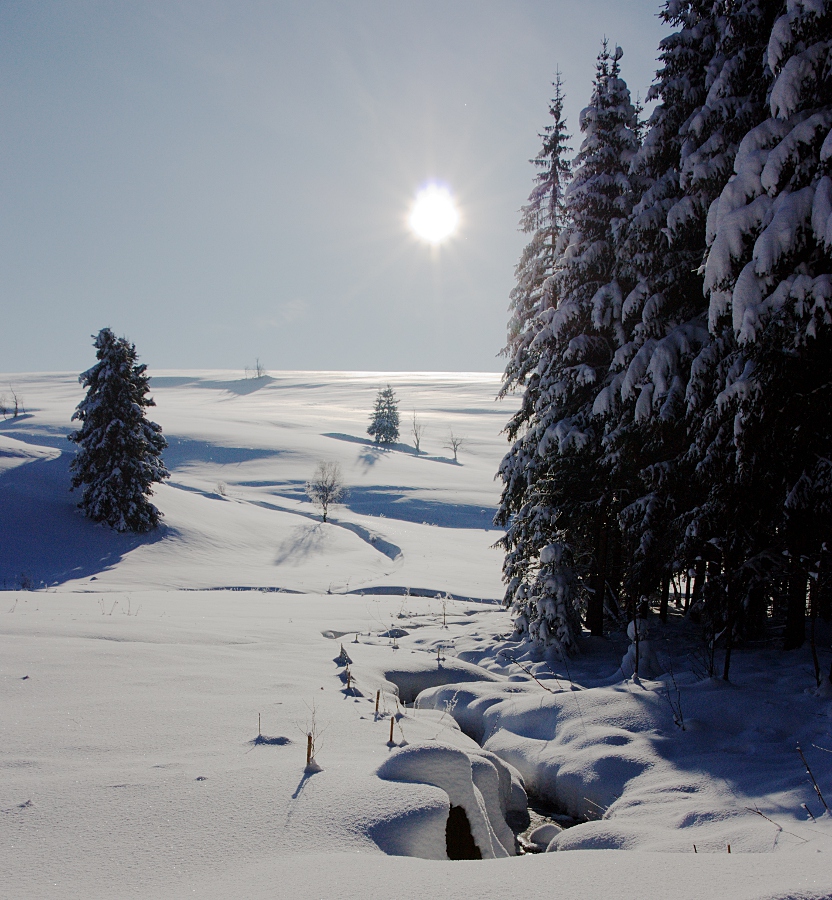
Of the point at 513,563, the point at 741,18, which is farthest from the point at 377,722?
the point at 741,18

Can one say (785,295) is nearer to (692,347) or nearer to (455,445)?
(692,347)

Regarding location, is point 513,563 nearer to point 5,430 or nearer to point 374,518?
point 374,518

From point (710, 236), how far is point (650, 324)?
2.49 meters

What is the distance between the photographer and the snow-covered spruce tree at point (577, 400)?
1122 cm

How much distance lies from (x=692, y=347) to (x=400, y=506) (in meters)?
43.3

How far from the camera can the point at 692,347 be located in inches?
382

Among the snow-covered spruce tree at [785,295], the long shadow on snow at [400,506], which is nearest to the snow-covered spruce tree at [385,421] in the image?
the long shadow on snow at [400,506]

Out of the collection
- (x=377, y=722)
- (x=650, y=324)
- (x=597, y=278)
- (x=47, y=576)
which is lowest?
(x=47, y=576)

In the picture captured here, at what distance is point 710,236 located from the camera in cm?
769

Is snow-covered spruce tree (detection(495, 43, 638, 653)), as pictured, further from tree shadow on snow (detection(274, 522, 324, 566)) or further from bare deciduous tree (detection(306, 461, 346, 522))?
bare deciduous tree (detection(306, 461, 346, 522))

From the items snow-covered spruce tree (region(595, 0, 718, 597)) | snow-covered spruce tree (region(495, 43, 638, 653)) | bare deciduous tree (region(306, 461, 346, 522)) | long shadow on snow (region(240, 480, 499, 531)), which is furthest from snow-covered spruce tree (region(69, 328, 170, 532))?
snow-covered spruce tree (region(595, 0, 718, 597))

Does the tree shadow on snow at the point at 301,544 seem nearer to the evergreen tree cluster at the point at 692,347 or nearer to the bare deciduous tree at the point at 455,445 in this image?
the evergreen tree cluster at the point at 692,347

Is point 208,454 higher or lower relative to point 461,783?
higher

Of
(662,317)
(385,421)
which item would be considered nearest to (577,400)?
(662,317)
